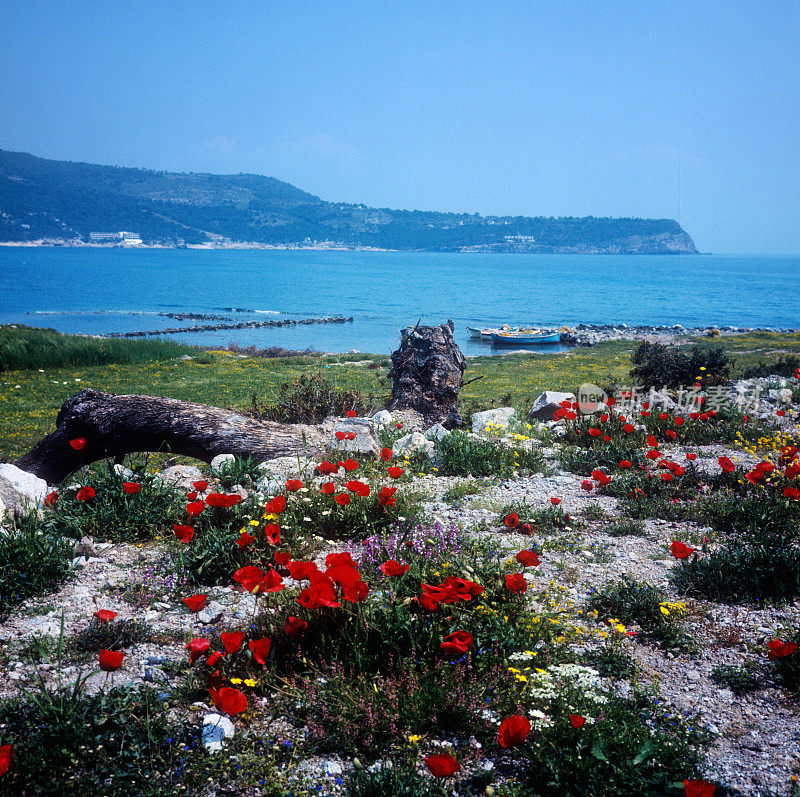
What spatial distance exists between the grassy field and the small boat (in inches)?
434

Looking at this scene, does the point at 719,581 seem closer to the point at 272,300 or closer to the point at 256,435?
the point at 256,435

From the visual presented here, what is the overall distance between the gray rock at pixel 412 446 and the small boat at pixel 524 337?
1384 inches

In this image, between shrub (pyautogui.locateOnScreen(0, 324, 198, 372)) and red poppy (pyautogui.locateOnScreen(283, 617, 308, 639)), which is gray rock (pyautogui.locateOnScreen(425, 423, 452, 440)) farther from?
shrub (pyautogui.locateOnScreen(0, 324, 198, 372))

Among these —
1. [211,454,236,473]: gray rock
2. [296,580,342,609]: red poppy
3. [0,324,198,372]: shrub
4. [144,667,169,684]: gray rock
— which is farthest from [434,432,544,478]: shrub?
[0,324,198,372]: shrub

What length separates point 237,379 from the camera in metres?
20.1

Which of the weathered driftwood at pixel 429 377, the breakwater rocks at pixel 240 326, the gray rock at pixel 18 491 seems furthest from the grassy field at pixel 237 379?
the breakwater rocks at pixel 240 326

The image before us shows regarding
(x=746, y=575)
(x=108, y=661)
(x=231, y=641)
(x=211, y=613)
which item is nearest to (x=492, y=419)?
(x=746, y=575)

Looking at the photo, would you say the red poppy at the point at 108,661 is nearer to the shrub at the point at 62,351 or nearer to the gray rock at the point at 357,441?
the gray rock at the point at 357,441

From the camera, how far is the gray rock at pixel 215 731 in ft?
8.91

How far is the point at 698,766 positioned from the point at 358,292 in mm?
91135

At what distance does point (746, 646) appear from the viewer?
3.74m

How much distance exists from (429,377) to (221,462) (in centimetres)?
619

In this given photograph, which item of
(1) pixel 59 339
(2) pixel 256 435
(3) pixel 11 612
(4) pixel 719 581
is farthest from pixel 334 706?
(1) pixel 59 339

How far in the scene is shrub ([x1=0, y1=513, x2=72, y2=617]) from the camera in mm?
3963
